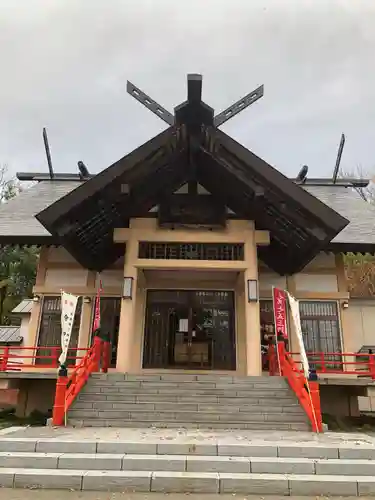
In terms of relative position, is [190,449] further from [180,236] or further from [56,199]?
[56,199]

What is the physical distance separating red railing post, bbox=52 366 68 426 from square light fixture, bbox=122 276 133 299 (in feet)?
9.36

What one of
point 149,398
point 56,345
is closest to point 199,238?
point 149,398

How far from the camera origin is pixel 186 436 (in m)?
5.89

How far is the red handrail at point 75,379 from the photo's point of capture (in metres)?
6.90

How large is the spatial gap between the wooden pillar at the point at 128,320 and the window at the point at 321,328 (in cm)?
490

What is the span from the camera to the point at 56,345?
1102cm

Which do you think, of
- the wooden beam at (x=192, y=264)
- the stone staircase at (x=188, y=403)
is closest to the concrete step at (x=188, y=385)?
the stone staircase at (x=188, y=403)

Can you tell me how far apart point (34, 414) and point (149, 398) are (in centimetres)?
385

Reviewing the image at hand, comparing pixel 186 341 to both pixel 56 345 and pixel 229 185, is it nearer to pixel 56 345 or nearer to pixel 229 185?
pixel 56 345

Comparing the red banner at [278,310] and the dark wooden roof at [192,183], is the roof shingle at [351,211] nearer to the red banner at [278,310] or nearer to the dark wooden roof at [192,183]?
the dark wooden roof at [192,183]

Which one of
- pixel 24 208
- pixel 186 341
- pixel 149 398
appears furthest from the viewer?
pixel 24 208

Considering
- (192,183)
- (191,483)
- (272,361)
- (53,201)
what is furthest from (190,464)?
(53,201)

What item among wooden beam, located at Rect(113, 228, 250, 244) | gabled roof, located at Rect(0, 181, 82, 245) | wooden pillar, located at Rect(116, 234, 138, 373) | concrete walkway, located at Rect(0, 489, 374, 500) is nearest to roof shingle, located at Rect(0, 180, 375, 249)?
gabled roof, located at Rect(0, 181, 82, 245)

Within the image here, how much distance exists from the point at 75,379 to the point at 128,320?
2.16 metres
